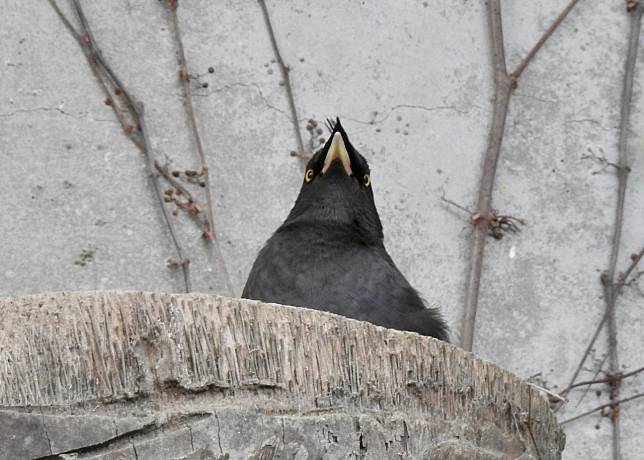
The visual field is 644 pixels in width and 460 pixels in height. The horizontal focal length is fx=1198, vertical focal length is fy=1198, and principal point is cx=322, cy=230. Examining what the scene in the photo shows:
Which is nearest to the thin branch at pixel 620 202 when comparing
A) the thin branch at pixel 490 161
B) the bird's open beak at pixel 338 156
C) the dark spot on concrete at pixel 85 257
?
the thin branch at pixel 490 161

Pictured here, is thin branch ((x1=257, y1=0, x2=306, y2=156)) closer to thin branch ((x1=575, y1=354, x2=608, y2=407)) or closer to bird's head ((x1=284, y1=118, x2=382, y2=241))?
bird's head ((x1=284, y1=118, x2=382, y2=241))

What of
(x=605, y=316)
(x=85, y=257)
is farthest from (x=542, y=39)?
(x=85, y=257)

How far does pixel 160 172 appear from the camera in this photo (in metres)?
4.65

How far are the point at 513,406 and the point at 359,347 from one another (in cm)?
40

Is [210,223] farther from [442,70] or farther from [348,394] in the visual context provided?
[348,394]

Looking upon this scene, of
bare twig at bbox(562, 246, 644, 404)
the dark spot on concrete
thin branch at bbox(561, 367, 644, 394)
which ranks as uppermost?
the dark spot on concrete

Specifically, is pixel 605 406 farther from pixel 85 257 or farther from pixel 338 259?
pixel 85 257

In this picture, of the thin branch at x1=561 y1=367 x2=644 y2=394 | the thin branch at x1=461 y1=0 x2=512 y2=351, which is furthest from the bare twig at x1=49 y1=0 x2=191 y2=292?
the thin branch at x1=561 y1=367 x2=644 y2=394

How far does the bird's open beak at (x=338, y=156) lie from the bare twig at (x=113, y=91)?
839mm

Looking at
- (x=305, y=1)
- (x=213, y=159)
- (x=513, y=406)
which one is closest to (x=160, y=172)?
(x=213, y=159)

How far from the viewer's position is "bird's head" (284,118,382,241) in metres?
4.07

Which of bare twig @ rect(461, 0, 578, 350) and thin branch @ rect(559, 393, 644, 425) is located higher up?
bare twig @ rect(461, 0, 578, 350)

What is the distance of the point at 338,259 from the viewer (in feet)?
12.5

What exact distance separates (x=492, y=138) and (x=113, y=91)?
1530 mm
